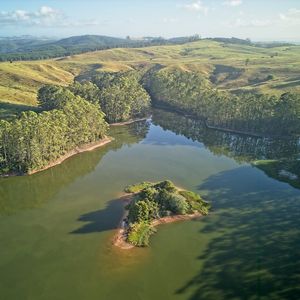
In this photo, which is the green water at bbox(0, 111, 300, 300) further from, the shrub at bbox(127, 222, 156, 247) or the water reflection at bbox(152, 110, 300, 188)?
the water reflection at bbox(152, 110, 300, 188)

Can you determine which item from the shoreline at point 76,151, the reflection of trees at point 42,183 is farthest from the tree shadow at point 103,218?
the shoreline at point 76,151

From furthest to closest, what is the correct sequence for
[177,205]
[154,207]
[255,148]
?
[255,148] < [177,205] < [154,207]

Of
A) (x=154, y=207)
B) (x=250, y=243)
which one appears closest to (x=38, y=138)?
(x=154, y=207)

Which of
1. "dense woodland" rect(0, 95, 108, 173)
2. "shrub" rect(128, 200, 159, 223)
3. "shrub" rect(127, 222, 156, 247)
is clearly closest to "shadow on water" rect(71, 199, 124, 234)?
"shrub" rect(128, 200, 159, 223)

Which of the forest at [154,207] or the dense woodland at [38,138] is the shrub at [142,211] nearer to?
the forest at [154,207]

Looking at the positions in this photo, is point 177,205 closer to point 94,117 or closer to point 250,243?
point 250,243

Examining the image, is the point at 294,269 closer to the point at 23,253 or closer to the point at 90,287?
the point at 90,287
